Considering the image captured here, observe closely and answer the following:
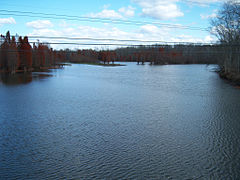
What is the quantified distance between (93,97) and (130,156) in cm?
945

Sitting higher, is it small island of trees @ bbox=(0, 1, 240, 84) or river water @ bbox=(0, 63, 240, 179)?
small island of trees @ bbox=(0, 1, 240, 84)

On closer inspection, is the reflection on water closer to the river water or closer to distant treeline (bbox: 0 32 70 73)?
distant treeline (bbox: 0 32 70 73)

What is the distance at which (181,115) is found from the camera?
11.7 metres

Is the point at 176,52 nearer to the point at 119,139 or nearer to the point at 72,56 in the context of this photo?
the point at 119,139

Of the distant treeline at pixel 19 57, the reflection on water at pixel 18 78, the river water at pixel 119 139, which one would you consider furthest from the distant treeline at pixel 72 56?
the river water at pixel 119 139

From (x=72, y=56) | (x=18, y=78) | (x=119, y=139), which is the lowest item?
(x=119, y=139)

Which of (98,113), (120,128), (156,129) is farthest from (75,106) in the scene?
(156,129)

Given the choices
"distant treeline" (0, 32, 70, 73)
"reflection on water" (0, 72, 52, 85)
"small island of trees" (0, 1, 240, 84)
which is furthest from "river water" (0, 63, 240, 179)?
"distant treeline" (0, 32, 70, 73)

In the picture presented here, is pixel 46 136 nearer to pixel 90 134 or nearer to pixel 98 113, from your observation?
pixel 90 134

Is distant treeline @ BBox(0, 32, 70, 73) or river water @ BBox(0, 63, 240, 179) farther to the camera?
distant treeline @ BBox(0, 32, 70, 73)

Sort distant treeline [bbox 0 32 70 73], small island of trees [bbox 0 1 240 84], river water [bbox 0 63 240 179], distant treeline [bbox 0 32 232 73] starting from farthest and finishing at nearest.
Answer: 1. distant treeline [bbox 0 32 70 73]
2. distant treeline [bbox 0 32 232 73]
3. small island of trees [bbox 0 1 240 84]
4. river water [bbox 0 63 240 179]

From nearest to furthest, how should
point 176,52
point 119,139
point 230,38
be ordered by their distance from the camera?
point 119,139, point 230,38, point 176,52

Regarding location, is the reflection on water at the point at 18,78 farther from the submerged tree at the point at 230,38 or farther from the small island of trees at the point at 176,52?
the submerged tree at the point at 230,38

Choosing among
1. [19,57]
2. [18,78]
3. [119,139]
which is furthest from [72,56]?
[119,139]
